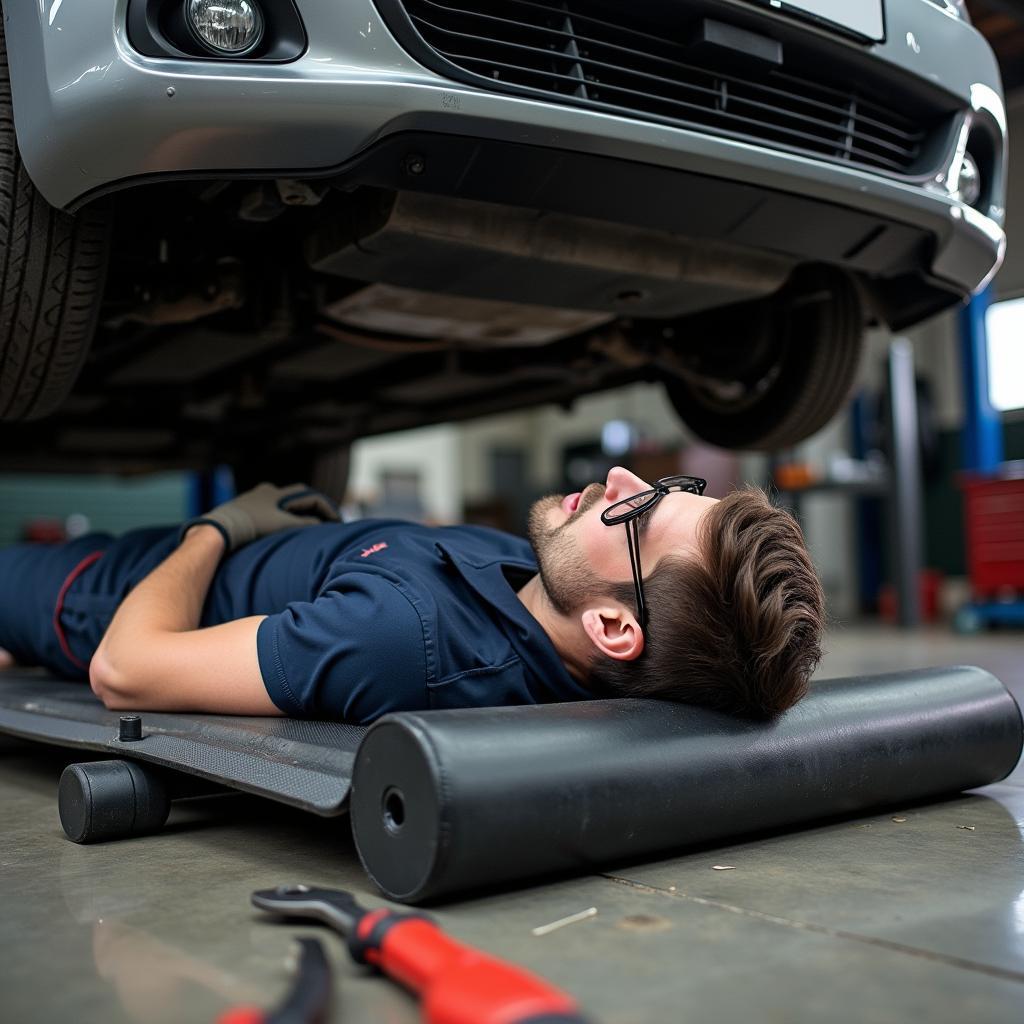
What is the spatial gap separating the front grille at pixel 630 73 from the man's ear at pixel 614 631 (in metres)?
0.69

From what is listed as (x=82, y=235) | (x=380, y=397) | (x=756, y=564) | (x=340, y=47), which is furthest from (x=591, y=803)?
(x=380, y=397)

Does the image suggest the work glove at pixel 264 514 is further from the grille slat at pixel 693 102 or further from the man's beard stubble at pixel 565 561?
the grille slat at pixel 693 102

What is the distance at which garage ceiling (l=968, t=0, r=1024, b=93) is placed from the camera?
5.32 metres

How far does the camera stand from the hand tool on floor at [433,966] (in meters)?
0.62

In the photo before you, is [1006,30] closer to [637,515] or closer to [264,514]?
[264,514]

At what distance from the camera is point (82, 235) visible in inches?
59.1

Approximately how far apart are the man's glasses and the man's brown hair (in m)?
0.01

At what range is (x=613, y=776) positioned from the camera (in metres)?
1.01

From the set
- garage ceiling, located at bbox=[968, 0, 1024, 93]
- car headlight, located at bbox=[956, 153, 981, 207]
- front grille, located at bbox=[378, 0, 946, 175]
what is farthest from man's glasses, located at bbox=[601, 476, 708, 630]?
garage ceiling, located at bbox=[968, 0, 1024, 93]

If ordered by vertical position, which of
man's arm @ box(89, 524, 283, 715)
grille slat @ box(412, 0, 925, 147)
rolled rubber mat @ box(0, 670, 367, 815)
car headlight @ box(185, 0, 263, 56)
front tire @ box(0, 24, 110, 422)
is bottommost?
rolled rubber mat @ box(0, 670, 367, 815)

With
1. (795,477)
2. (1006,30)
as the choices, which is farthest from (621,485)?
(1006,30)

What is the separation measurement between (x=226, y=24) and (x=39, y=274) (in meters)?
0.47

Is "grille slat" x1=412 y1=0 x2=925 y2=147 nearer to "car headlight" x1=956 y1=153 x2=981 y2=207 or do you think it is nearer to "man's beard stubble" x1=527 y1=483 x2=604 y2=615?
"car headlight" x1=956 y1=153 x2=981 y2=207

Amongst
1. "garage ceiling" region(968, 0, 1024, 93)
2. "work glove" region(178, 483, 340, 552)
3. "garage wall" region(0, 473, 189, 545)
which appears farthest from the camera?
"garage wall" region(0, 473, 189, 545)
